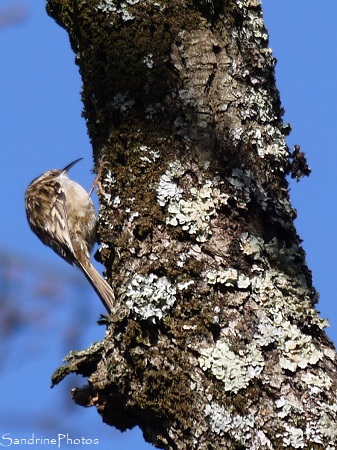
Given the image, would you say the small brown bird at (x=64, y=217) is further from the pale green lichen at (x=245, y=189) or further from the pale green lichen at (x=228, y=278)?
the pale green lichen at (x=228, y=278)

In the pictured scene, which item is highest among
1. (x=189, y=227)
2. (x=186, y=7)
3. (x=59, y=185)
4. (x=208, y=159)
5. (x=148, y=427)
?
(x=59, y=185)

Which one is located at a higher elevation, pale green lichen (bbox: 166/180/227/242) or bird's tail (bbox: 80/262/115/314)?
bird's tail (bbox: 80/262/115/314)

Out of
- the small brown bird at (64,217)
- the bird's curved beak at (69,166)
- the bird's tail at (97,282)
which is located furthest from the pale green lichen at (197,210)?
the bird's curved beak at (69,166)

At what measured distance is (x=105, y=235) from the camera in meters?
2.58

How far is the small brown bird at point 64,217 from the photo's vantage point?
3880 mm

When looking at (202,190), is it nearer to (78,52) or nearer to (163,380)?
(163,380)

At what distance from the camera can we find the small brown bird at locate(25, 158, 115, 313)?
3.88 meters

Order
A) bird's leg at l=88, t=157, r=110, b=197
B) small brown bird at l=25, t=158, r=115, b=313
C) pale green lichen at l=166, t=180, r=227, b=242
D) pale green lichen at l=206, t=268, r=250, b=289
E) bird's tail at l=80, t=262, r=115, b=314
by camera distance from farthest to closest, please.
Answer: small brown bird at l=25, t=158, r=115, b=313, bird's tail at l=80, t=262, r=115, b=314, bird's leg at l=88, t=157, r=110, b=197, pale green lichen at l=166, t=180, r=227, b=242, pale green lichen at l=206, t=268, r=250, b=289

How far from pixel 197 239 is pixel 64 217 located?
2.11 metres

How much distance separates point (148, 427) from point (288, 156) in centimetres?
98

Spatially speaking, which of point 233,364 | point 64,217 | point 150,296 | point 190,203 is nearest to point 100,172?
point 190,203

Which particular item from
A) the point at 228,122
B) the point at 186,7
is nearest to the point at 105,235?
the point at 228,122

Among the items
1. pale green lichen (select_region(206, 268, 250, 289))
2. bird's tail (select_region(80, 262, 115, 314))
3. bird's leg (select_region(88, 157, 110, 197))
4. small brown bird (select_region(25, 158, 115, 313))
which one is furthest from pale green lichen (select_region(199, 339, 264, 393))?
small brown bird (select_region(25, 158, 115, 313))

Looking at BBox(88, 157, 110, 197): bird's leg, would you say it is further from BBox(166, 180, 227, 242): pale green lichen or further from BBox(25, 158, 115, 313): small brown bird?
BBox(25, 158, 115, 313): small brown bird
